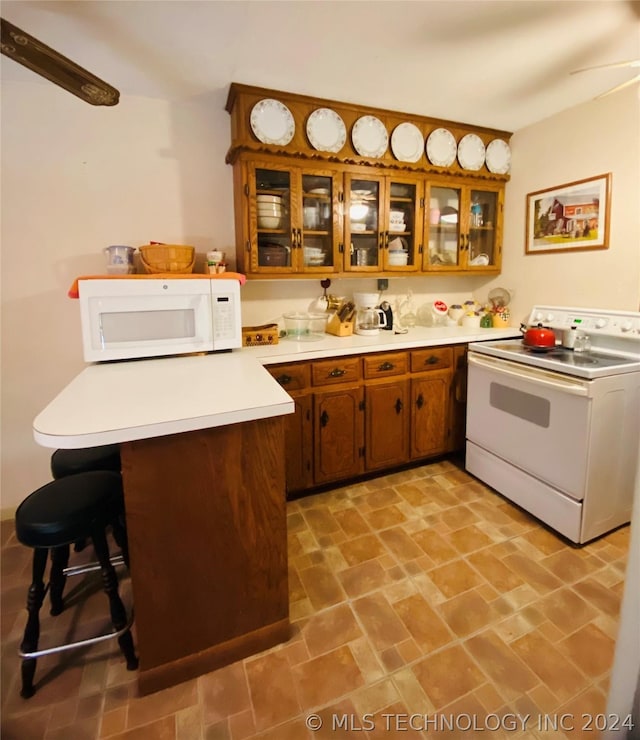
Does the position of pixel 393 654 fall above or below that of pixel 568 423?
below

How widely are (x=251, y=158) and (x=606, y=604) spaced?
2715 mm

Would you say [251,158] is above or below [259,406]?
above

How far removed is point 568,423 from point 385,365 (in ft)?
3.29

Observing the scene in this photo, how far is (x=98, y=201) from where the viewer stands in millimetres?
2221

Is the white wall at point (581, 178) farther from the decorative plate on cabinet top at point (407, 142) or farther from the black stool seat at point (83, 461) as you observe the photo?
the black stool seat at point (83, 461)

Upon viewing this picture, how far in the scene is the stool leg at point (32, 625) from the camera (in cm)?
128

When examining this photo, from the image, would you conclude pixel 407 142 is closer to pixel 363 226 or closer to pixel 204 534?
pixel 363 226

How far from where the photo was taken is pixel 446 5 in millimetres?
1520

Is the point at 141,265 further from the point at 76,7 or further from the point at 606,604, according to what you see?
the point at 606,604

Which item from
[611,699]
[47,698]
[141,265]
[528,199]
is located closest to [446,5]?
[528,199]

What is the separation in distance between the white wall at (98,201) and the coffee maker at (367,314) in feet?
3.10

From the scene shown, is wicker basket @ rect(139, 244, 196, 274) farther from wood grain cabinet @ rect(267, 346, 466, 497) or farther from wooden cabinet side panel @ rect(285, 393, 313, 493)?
wooden cabinet side panel @ rect(285, 393, 313, 493)

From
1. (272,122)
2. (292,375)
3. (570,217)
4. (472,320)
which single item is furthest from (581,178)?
(292,375)

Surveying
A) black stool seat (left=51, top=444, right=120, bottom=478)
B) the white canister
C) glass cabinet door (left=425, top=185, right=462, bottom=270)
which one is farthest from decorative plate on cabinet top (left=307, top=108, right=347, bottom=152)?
black stool seat (left=51, top=444, right=120, bottom=478)
